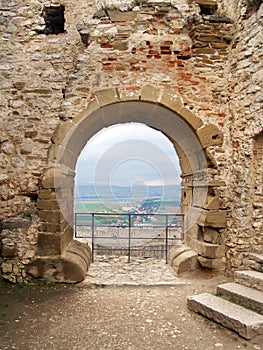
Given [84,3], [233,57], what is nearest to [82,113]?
[84,3]

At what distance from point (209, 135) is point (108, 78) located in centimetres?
170

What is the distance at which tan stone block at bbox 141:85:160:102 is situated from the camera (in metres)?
4.36

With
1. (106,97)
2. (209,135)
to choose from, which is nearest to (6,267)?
(106,97)

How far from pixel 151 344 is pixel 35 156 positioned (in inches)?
114

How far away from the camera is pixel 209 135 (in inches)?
173

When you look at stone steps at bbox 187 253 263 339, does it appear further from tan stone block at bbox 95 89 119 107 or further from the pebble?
tan stone block at bbox 95 89 119 107

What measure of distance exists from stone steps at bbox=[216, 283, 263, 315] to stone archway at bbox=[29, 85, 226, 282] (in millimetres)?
778

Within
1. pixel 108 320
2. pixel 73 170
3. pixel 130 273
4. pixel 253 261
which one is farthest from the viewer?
pixel 73 170

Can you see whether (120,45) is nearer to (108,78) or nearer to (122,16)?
(122,16)

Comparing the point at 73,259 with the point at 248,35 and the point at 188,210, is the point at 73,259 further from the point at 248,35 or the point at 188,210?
the point at 248,35

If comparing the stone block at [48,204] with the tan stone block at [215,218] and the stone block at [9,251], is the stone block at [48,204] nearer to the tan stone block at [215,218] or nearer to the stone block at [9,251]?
the stone block at [9,251]

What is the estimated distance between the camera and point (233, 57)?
438cm

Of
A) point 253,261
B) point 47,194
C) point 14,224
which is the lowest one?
point 253,261

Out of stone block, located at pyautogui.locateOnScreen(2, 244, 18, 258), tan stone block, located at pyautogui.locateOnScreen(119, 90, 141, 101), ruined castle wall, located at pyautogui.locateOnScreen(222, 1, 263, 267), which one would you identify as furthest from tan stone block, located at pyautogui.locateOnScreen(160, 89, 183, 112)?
stone block, located at pyautogui.locateOnScreen(2, 244, 18, 258)
